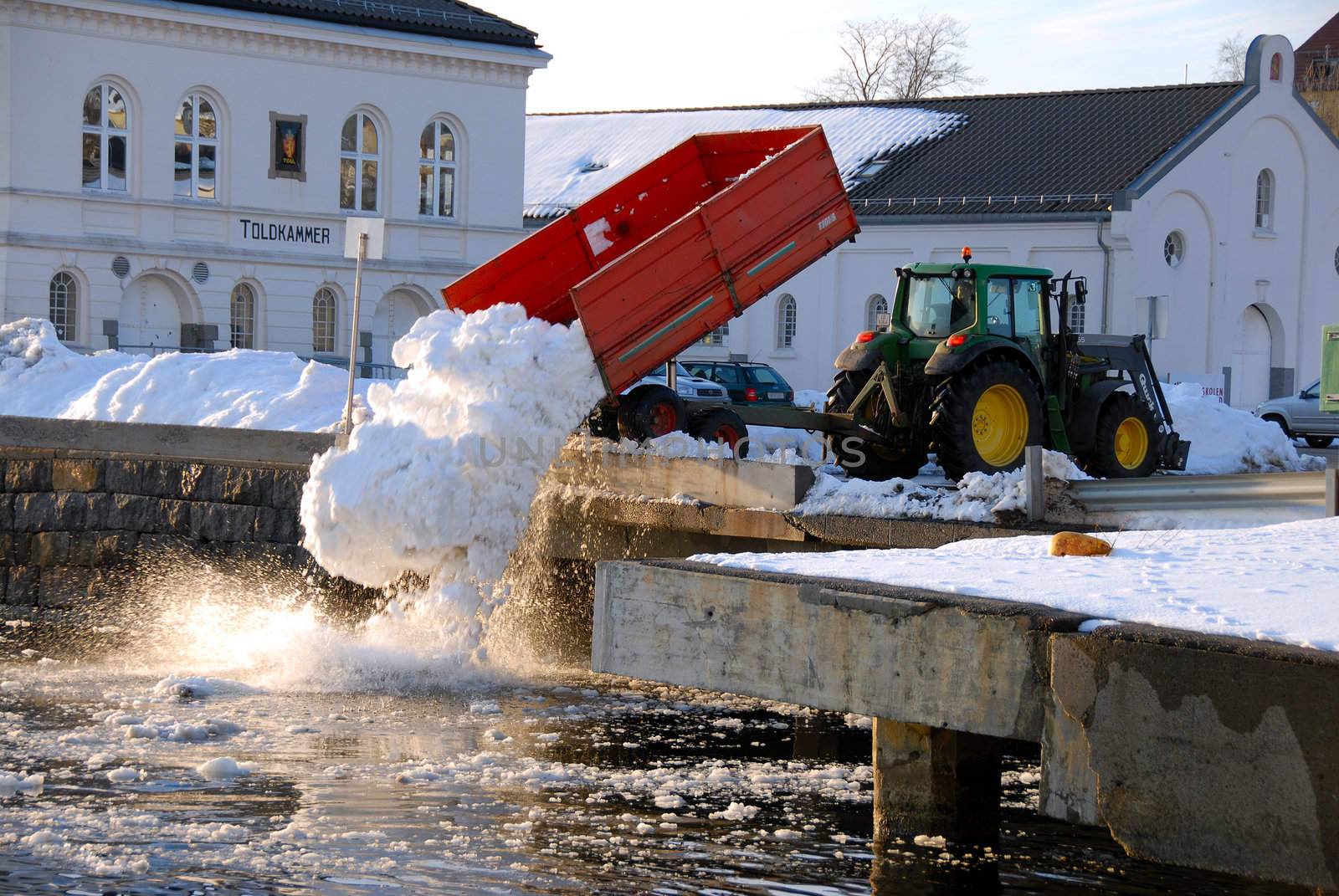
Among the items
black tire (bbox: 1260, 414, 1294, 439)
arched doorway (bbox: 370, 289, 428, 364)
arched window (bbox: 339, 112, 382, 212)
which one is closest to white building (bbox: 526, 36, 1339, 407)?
black tire (bbox: 1260, 414, 1294, 439)

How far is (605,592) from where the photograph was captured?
8391mm

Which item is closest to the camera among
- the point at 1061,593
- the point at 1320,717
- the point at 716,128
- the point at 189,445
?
the point at 1320,717

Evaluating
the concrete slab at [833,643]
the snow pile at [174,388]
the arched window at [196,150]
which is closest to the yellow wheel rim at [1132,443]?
the snow pile at [174,388]

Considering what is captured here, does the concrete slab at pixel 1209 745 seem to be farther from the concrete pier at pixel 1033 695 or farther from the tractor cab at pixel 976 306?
the tractor cab at pixel 976 306

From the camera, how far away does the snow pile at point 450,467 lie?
500 inches

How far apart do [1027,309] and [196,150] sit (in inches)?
901

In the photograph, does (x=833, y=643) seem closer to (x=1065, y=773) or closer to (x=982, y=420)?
(x=1065, y=773)

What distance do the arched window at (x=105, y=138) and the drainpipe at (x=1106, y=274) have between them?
20109mm

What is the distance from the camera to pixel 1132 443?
51.9 ft

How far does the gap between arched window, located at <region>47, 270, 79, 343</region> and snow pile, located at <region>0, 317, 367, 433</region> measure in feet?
27.9

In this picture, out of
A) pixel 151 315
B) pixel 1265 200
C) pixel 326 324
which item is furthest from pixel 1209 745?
pixel 1265 200

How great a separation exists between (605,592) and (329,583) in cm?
834

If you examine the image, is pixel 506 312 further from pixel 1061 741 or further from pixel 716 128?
pixel 716 128

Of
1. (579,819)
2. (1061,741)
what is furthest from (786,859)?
(1061,741)
